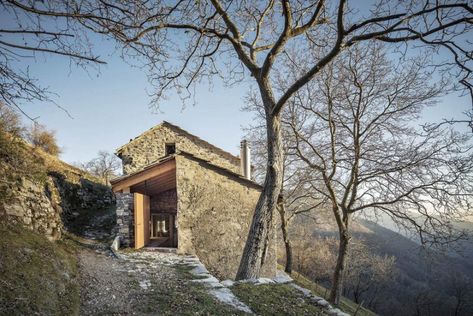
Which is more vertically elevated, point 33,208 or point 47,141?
point 47,141

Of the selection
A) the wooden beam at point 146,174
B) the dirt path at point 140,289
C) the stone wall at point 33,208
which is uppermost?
the wooden beam at point 146,174

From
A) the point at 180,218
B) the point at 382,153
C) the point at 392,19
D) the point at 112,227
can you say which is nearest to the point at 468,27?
the point at 392,19

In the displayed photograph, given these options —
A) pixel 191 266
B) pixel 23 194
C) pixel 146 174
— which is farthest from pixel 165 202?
pixel 23 194

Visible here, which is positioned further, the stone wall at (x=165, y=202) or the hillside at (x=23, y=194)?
the stone wall at (x=165, y=202)

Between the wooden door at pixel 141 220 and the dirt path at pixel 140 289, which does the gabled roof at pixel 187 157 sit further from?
the dirt path at pixel 140 289

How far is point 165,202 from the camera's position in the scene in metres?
13.7

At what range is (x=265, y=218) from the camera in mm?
5840

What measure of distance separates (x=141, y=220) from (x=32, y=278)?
602cm

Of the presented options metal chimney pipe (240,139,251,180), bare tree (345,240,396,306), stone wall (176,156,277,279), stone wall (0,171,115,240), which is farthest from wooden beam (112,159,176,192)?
bare tree (345,240,396,306)

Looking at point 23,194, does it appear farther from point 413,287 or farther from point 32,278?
point 413,287

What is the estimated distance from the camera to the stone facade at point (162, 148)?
16.0 meters

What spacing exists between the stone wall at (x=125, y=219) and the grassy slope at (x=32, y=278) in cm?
407

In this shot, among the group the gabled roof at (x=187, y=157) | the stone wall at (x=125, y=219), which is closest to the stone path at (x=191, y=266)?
the stone wall at (x=125, y=219)

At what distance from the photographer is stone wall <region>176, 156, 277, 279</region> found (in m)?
9.05
